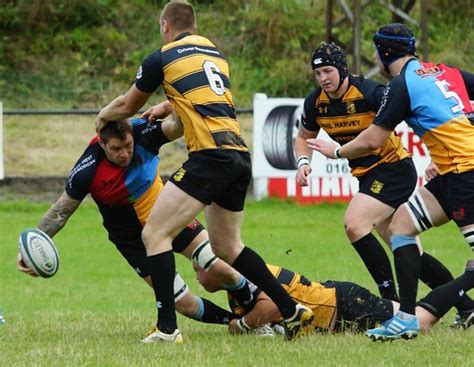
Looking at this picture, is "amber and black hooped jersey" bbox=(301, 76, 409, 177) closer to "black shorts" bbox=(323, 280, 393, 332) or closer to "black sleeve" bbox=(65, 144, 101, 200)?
"black shorts" bbox=(323, 280, 393, 332)

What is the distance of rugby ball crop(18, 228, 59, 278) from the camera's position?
7.52 metres

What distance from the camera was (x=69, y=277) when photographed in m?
13.2

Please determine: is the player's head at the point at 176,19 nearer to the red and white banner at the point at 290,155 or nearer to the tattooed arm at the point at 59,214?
the tattooed arm at the point at 59,214

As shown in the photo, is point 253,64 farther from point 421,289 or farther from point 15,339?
point 15,339

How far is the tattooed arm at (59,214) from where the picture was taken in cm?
775

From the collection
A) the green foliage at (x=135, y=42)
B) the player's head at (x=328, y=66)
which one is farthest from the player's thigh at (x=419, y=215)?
the green foliage at (x=135, y=42)

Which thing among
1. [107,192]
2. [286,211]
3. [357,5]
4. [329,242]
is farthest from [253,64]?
[107,192]

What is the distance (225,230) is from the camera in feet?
24.6

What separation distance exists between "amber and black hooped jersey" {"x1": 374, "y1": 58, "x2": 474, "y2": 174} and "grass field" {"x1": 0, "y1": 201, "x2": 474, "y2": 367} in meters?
1.10

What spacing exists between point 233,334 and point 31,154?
12.8m

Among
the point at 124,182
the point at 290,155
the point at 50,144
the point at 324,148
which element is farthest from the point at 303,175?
the point at 50,144

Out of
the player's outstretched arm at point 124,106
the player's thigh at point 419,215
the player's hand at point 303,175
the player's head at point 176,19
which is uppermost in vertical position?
the player's head at point 176,19

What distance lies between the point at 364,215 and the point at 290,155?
877 cm

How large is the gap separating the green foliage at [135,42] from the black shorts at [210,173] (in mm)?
16367
